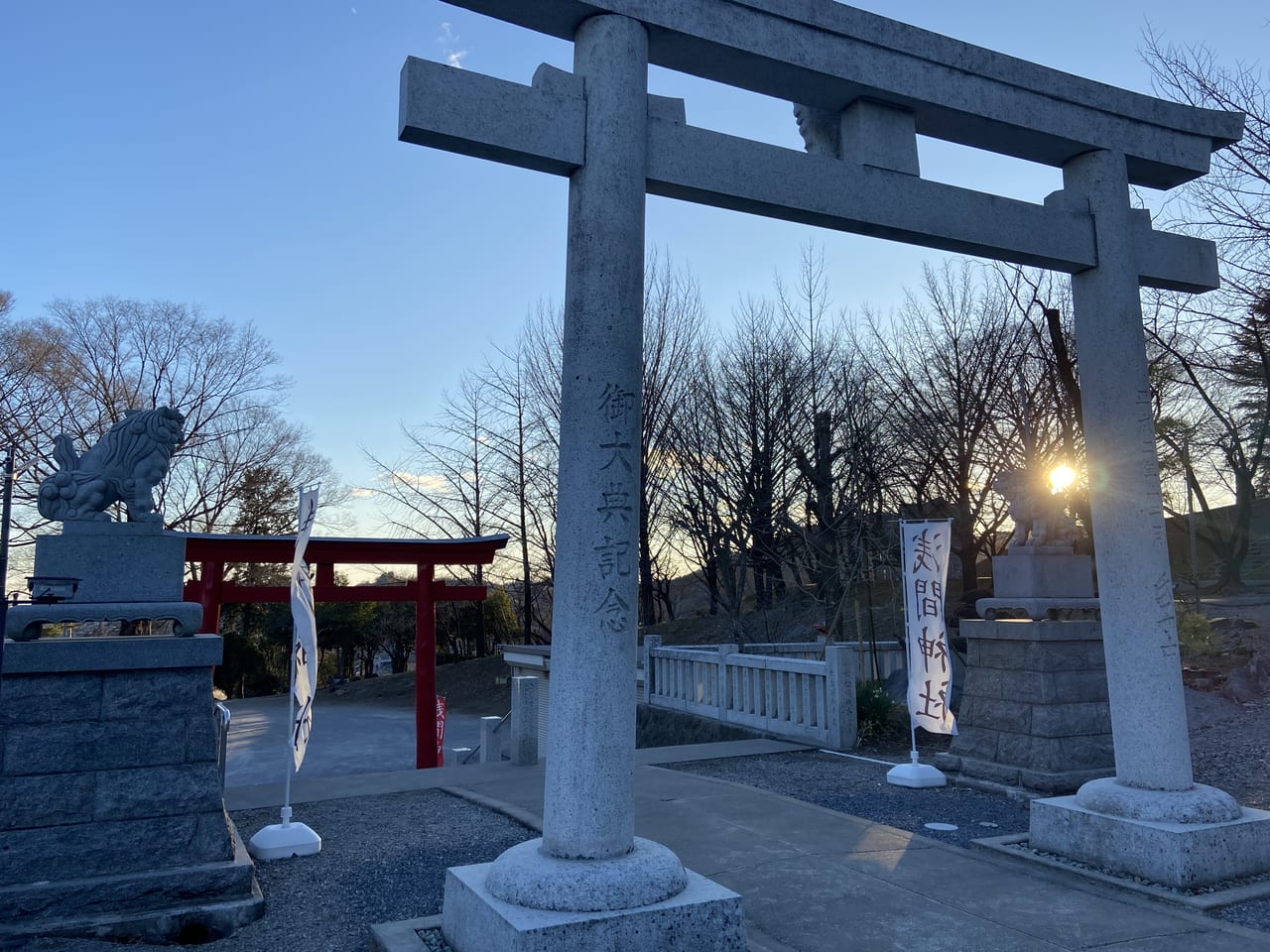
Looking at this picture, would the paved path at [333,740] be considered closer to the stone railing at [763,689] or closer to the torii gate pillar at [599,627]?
the stone railing at [763,689]

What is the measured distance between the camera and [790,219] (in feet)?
14.4

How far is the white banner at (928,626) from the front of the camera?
25.9ft

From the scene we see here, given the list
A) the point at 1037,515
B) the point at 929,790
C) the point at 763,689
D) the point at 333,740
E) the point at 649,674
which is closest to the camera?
the point at 929,790

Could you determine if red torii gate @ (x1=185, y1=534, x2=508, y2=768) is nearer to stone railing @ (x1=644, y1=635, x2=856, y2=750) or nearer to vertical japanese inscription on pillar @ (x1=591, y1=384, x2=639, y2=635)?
stone railing @ (x1=644, y1=635, x2=856, y2=750)

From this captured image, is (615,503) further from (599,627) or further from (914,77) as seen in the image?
(914,77)

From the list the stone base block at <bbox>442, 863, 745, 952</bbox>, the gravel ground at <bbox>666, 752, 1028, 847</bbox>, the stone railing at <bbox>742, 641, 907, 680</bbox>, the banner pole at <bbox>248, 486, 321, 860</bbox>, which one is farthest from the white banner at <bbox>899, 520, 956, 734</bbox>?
the banner pole at <bbox>248, 486, 321, 860</bbox>

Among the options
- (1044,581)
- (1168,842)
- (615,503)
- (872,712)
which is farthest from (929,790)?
(615,503)

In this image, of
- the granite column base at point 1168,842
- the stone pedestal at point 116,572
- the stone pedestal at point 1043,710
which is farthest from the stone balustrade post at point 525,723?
the granite column base at point 1168,842

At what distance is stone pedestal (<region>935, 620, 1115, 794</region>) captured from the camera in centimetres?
694

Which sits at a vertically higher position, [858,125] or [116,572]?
[858,125]

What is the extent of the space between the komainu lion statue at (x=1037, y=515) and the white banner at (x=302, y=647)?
6.34 meters

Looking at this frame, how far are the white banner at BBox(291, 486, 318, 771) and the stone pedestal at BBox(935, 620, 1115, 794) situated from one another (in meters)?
5.85

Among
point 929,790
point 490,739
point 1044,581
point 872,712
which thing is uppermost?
point 1044,581

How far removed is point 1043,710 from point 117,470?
7.39 metres
